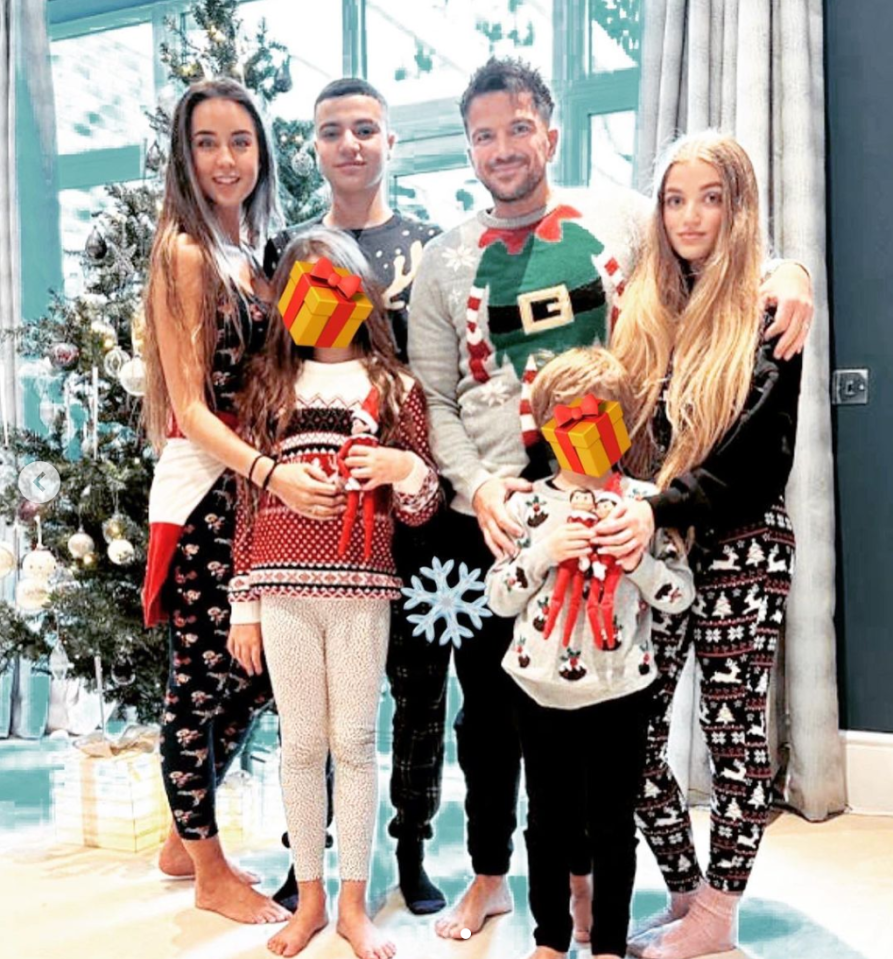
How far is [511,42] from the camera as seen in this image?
377 centimetres

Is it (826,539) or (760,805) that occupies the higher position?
(826,539)

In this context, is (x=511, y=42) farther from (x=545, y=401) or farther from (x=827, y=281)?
(x=545, y=401)

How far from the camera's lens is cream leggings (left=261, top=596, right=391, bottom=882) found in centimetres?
203

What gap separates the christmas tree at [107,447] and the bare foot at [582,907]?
3.78 ft

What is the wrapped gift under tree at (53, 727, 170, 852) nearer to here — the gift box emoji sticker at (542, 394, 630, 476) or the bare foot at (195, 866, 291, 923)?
the bare foot at (195, 866, 291, 923)

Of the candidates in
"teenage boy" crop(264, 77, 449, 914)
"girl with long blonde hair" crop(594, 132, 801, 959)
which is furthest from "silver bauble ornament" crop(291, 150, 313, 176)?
"girl with long blonde hair" crop(594, 132, 801, 959)

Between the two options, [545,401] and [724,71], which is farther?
[724,71]

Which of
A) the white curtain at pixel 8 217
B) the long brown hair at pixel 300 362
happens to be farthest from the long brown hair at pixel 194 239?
the white curtain at pixel 8 217

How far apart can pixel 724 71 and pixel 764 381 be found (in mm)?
1368

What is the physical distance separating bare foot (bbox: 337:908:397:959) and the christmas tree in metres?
0.90

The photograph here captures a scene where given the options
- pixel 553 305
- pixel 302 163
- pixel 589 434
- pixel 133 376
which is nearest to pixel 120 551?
pixel 133 376

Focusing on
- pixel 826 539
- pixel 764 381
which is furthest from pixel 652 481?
pixel 826 539

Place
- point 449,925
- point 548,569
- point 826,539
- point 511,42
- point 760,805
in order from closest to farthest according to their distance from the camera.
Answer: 1. point 548,569
2. point 760,805
3. point 449,925
4. point 826,539
5. point 511,42

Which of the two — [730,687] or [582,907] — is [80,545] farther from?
[730,687]
